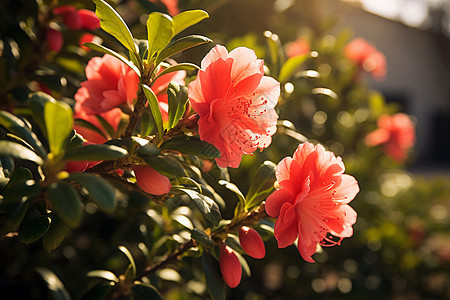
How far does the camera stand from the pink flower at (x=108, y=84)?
28.0 inches

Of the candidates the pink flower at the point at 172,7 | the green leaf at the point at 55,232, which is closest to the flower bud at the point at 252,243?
the green leaf at the point at 55,232

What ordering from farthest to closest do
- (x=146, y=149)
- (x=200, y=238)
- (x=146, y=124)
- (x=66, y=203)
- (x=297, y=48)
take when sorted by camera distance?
(x=297, y=48)
(x=146, y=124)
(x=200, y=238)
(x=146, y=149)
(x=66, y=203)

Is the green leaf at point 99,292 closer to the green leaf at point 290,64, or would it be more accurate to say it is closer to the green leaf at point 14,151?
the green leaf at point 14,151

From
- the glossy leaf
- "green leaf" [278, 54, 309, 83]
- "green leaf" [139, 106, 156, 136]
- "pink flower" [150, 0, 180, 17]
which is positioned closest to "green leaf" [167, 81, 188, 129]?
the glossy leaf

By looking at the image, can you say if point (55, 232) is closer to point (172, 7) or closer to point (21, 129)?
point (21, 129)

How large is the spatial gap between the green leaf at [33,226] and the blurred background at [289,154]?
15.9 inches

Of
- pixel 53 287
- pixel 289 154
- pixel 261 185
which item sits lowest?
pixel 289 154

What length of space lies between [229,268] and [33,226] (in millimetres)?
302

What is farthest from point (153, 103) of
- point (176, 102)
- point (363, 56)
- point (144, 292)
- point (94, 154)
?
point (363, 56)

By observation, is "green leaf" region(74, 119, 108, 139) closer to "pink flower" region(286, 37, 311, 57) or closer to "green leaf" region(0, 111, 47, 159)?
"green leaf" region(0, 111, 47, 159)

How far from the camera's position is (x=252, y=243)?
2.25ft

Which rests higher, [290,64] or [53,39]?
[290,64]

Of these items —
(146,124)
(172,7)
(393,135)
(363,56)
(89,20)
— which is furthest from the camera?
(363,56)

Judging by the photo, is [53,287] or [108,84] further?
[53,287]
